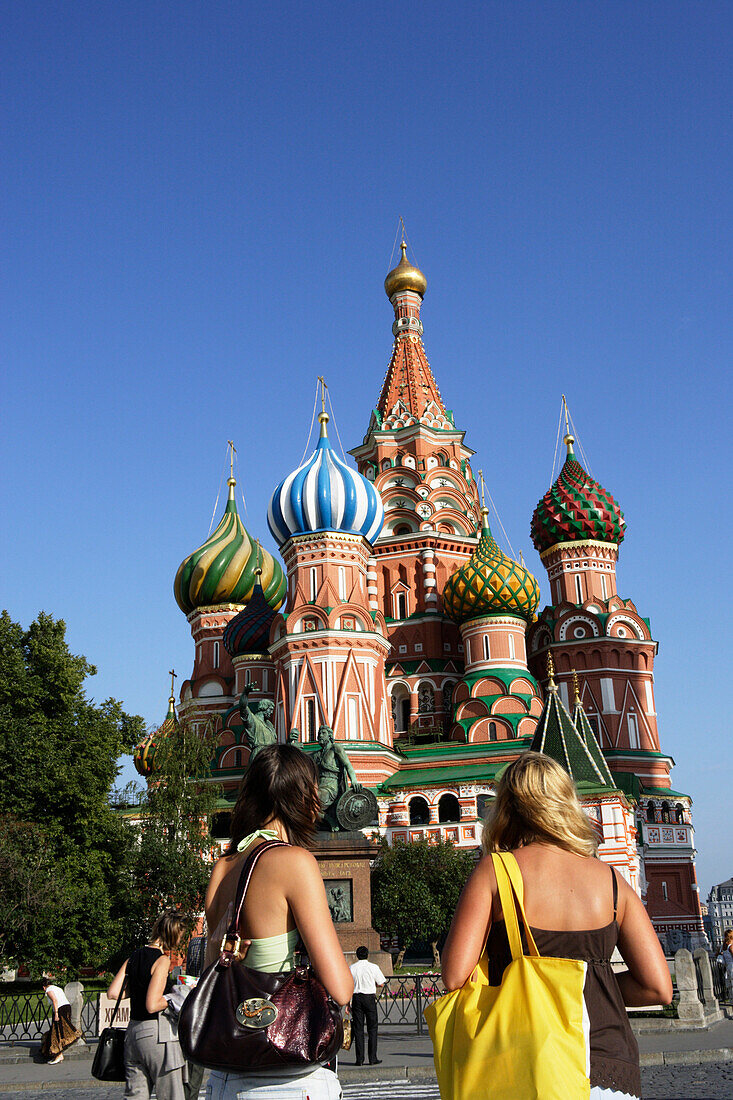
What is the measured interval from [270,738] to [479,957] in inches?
745

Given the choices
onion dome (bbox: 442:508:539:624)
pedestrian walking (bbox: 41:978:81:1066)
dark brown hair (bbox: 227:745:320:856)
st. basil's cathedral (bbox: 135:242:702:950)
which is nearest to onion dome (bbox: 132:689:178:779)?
st. basil's cathedral (bbox: 135:242:702:950)

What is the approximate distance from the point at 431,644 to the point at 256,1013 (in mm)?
40689

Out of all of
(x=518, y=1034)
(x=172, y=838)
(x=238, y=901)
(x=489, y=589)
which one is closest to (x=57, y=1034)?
(x=238, y=901)

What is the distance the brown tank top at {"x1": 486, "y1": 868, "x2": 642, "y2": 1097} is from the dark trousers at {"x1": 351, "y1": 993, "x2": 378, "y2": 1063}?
8990mm

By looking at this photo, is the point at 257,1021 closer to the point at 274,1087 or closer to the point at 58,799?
the point at 274,1087

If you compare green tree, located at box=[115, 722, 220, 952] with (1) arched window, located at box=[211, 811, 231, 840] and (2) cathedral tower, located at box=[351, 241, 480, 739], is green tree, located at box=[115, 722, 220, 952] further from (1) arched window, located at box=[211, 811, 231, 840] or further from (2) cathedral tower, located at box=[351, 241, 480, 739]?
(2) cathedral tower, located at box=[351, 241, 480, 739]

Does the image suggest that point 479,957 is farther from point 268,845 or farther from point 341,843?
point 341,843

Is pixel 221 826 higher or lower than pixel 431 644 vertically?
lower

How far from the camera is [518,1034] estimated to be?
2799mm

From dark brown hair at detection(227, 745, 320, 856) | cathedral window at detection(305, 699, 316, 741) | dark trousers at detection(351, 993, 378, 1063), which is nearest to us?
dark brown hair at detection(227, 745, 320, 856)

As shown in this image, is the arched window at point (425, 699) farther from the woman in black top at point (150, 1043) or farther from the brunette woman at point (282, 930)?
the brunette woman at point (282, 930)

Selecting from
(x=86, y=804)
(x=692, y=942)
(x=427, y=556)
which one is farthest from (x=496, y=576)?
(x=86, y=804)

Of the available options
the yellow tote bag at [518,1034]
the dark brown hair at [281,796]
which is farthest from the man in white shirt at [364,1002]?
the yellow tote bag at [518,1034]

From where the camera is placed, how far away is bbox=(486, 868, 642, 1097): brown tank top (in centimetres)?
300
